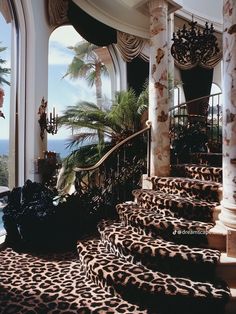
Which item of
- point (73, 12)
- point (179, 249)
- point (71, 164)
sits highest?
point (73, 12)

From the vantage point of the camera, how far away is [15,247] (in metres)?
3.26

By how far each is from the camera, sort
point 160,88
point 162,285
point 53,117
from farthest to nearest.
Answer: point 53,117
point 160,88
point 162,285

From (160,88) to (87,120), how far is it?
1776 mm

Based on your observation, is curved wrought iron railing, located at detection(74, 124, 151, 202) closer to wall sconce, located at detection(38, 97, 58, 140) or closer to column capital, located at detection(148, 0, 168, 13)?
wall sconce, located at detection(38, 97, 58, 140)

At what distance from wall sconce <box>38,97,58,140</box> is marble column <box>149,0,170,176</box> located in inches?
70.0

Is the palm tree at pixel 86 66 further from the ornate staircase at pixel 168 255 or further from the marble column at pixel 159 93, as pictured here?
the ornate staircase at pixel 168 255

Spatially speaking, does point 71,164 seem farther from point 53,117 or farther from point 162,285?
point 162,285

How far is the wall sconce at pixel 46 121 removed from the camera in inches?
179

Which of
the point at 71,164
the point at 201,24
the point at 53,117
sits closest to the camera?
the point at 53,117

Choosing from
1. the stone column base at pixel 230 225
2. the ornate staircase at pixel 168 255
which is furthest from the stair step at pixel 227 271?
the stone column base at pixel 230 225

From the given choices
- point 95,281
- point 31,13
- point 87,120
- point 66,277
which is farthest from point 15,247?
point 31,13

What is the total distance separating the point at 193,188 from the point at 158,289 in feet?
4.78

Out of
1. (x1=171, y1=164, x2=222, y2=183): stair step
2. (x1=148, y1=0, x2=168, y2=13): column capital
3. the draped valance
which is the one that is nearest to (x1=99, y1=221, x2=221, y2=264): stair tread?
(x1=171, y1=164, x2=222, y2=183): stair step

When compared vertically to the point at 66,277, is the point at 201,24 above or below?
above
